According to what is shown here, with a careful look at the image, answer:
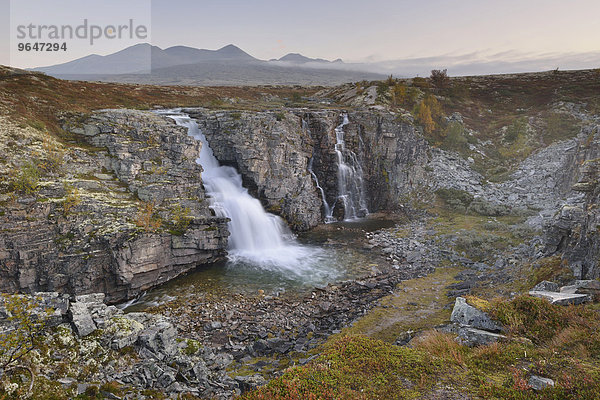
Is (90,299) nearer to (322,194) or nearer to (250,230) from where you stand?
(250,230)

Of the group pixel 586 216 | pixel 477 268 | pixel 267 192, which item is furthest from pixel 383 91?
pixel 586 216

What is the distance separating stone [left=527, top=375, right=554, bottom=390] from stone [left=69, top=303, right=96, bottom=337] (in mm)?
16082

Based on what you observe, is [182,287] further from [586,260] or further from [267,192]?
[586,260]

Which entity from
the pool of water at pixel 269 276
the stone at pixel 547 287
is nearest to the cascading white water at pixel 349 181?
the pool of water at pixel 269 276

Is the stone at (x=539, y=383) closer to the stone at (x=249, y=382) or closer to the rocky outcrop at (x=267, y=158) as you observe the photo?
the stone at (x=249, y=382)

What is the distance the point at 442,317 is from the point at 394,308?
3.20 meters

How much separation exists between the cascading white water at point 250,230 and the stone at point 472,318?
1288cm

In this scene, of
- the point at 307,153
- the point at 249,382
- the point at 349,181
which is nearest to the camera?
the point at 249,382

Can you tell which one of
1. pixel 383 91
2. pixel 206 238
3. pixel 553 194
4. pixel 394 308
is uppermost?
pixel 383 91

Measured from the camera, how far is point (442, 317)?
18359 millimetres

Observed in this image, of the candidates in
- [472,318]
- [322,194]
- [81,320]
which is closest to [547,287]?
[472,318]

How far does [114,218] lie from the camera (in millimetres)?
23203

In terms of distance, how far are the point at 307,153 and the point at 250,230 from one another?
1537cm

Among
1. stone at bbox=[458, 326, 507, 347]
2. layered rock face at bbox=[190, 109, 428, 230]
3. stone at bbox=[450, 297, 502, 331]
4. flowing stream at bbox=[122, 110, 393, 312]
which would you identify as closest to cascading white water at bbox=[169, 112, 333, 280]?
flowing stream at bbox=[122, 110, 393, 312]
